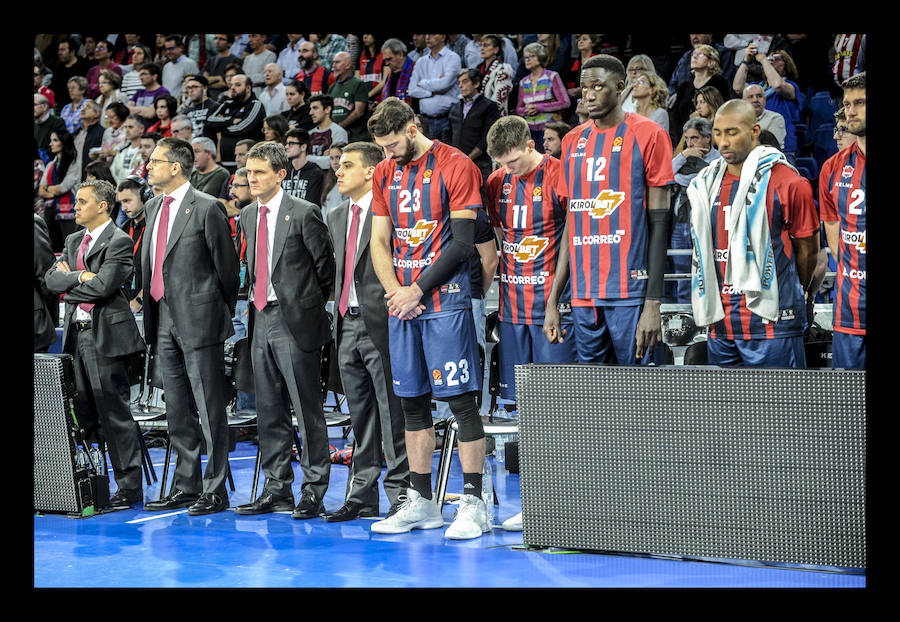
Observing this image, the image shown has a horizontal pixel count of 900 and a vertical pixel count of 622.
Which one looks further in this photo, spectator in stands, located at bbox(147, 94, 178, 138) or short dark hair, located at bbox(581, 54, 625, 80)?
spectator in stands, located at bbox(147, 94, 178, 138)

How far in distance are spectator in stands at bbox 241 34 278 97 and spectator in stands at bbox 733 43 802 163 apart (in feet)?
20.2

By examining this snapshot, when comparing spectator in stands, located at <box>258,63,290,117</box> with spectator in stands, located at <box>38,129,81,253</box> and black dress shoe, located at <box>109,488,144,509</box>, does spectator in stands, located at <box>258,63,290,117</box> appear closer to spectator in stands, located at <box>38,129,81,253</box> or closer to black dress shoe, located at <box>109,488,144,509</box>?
spectator in stands, located at <box>38,129,81,253</box>

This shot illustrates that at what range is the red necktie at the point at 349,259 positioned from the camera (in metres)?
5.82

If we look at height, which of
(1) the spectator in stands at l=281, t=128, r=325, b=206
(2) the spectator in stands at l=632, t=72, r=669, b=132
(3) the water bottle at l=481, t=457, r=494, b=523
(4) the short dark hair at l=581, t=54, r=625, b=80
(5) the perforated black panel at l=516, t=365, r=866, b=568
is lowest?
(3) the water bottle at l=481, t=457, r=494, b=523

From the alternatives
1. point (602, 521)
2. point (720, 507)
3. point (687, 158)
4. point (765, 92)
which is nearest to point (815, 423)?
point (720, 507)

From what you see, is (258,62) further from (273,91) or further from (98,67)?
(98,67)

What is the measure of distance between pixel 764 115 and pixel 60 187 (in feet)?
27.4

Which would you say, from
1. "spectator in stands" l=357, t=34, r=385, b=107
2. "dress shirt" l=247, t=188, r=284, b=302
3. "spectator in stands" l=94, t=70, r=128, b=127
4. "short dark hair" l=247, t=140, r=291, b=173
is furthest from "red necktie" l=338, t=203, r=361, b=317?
"spectator in stands" l=94, t=70, r=128, b=127

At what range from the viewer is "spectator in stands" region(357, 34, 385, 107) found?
11.9 m

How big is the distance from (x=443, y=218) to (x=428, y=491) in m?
1.43

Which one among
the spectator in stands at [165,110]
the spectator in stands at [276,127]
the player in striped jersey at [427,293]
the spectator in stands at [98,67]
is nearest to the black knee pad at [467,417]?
the player in striped jersey at [427,293]

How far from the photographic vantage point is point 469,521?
5.26 metres

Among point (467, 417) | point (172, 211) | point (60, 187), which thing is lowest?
point (467, 417)

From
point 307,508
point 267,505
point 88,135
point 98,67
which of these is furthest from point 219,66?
point 307,508
